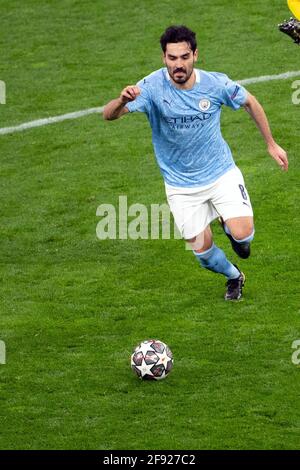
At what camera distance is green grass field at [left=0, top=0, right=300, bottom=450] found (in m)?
10.8

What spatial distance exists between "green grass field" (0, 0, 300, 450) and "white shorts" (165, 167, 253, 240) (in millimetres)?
896

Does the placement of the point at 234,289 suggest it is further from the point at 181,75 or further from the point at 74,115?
the point at 74,115

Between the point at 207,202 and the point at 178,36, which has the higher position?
the point at 178,36

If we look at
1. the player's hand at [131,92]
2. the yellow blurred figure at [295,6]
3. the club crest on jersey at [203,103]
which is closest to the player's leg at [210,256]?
the club crest on jersey at [203,103]

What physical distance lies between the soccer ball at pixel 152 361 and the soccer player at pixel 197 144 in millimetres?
1689

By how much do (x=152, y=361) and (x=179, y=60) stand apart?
2.94 m

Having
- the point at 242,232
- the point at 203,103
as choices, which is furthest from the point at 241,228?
the point at 203,103

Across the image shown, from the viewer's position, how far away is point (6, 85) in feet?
65.5

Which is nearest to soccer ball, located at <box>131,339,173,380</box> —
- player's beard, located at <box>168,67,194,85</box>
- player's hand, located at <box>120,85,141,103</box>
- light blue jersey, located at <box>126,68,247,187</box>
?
light blue jersey, located at <box>126,68,247,187</box>

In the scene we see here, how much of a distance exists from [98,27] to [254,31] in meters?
2.83

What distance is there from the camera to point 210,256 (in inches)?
508

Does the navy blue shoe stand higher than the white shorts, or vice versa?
the white shorts

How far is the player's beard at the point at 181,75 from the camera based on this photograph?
12.1m

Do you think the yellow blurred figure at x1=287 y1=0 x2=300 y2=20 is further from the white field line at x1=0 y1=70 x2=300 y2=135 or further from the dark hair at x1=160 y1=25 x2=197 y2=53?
the white field line at x1=0 y1=70 x2=300 y2=135
